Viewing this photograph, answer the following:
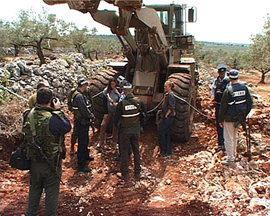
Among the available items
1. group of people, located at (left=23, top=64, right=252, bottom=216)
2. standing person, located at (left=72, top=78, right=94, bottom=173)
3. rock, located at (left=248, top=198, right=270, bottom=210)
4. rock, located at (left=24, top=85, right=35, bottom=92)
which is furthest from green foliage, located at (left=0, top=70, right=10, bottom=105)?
rock, located at (left=248, top=198, right=270, bottom=210)

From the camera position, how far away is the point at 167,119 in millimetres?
5848

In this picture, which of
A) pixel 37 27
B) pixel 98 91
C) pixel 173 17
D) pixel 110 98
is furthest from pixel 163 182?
pixel 37 27

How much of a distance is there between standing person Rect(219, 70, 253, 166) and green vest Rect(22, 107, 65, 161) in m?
2.84

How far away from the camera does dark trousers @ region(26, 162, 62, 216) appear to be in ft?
11.3

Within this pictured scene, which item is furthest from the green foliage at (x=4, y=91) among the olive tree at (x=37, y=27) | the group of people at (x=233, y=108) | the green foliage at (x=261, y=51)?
the green foliage at (x=261, y=51)

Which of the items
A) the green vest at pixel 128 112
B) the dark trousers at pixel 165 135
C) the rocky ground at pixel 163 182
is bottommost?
the rocky ground at pixel 163 182

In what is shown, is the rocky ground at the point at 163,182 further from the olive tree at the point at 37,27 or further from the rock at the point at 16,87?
the olive tree at the point at 37,27

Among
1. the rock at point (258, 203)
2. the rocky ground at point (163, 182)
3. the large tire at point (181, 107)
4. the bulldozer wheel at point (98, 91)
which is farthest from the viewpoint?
the bulldozer wheel at point (98, 91)

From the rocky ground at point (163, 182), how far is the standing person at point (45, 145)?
1.88ft

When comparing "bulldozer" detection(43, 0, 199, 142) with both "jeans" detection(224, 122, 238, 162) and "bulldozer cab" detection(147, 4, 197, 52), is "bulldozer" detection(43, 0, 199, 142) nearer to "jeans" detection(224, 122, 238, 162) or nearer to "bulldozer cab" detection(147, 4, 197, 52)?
"bulldozer cab" detection(147, 4, 197, 52)

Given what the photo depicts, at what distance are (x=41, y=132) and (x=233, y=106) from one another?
3.16 meters

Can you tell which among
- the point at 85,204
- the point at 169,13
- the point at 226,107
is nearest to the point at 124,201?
the point at 85,204

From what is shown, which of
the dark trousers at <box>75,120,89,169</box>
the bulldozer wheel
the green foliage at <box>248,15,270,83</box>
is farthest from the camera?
the green foliage at <box>248,15,270,83</box>

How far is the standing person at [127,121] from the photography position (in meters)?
4.88
